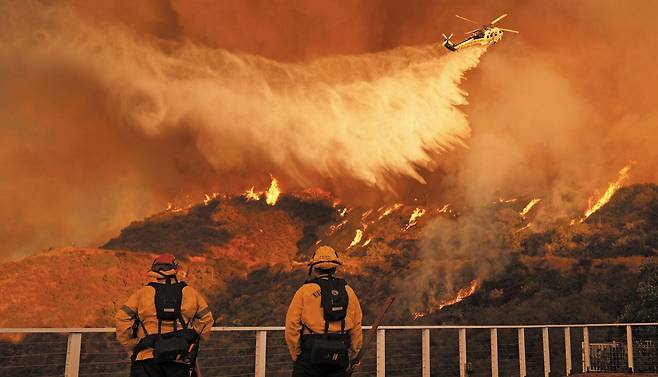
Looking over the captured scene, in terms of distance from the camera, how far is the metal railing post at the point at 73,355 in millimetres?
7066

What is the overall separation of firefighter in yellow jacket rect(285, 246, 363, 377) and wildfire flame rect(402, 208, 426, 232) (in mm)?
94710

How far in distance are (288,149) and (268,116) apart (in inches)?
274

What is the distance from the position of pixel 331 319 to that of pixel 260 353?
10.9 ft

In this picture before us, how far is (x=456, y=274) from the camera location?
8656 cm

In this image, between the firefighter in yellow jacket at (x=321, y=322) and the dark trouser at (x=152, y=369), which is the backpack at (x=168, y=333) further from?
the firefighter in yellow jacket at (x=321, y=322)

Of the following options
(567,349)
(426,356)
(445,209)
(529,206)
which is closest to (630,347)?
(567,349)

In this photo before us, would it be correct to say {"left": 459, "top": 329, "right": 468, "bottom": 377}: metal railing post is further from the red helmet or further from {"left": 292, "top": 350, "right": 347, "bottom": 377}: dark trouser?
the red helmet

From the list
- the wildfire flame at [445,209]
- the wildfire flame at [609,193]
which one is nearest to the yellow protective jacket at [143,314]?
the wildfire flame at [609,193]

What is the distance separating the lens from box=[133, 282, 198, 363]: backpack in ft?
19.7

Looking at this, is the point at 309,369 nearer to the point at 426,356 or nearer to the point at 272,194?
the point at 426,356

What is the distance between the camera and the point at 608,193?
8456cm

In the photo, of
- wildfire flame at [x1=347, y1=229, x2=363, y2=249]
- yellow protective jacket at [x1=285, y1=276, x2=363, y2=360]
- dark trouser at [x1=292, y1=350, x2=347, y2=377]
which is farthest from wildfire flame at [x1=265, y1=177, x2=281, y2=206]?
yellow protective jacket at [x1=285, y1=276, x2=363, y2=360]

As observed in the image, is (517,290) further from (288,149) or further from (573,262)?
(288,149)

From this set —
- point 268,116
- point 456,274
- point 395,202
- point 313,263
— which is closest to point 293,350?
point 313,263
